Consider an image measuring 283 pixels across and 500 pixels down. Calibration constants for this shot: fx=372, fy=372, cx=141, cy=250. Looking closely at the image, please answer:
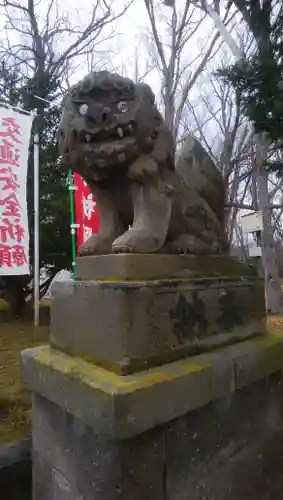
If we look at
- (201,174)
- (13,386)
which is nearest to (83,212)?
(13,386)

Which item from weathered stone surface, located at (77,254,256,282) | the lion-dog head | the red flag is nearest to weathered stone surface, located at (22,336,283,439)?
A: weathered stone surface, located at (77,254,256,282)

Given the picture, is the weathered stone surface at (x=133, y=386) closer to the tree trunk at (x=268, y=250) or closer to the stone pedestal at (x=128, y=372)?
the stone pedestal at (x=128, y=372)

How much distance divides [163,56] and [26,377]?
897 centimetres

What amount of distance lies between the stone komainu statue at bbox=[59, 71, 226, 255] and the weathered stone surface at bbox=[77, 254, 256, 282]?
4 centimetres

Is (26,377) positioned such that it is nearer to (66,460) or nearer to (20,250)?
(66,460)

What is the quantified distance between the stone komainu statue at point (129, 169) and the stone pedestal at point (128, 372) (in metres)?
0.13

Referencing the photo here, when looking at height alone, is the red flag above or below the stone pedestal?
above

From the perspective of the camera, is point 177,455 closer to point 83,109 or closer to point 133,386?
point 133,386

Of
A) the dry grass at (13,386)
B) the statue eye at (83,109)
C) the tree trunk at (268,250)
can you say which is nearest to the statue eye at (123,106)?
the statue eye at (83,109)

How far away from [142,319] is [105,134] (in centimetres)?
75

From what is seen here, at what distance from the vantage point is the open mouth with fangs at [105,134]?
1490mm

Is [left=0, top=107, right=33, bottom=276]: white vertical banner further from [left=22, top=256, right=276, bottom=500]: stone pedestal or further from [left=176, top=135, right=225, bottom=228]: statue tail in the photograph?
[left=22, top=256, right=276, bottom=500]: stone pedestal

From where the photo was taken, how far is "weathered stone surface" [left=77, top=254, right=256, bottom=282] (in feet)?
4.69

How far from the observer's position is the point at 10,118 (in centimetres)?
467
